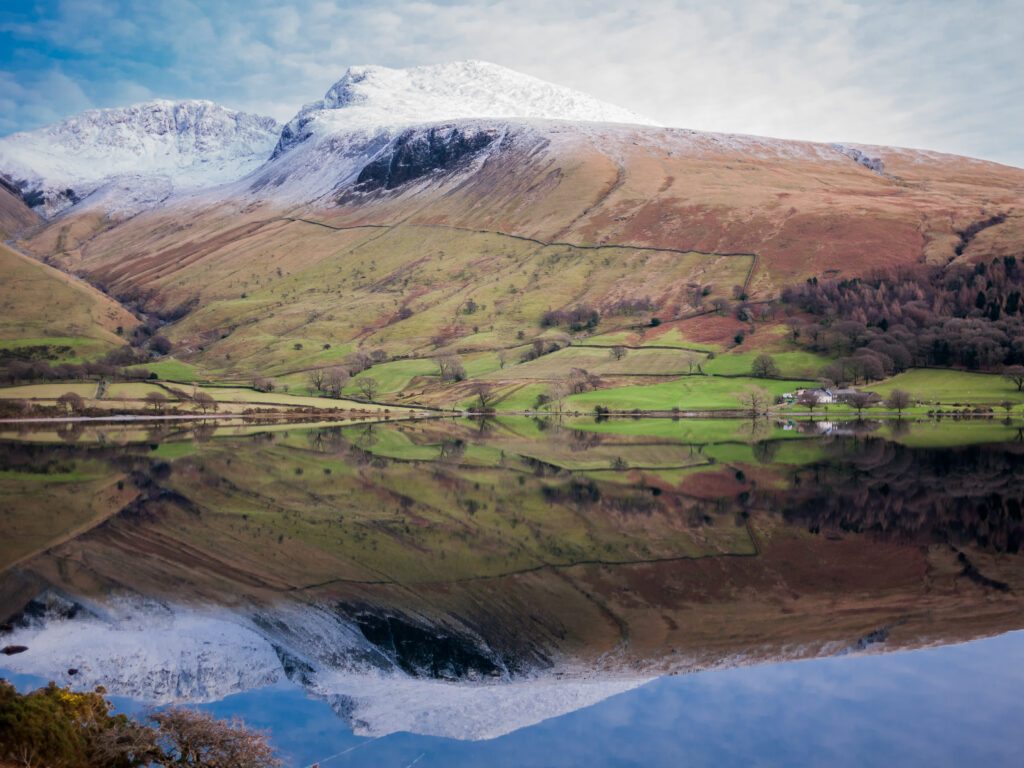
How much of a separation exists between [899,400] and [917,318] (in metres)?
34.7

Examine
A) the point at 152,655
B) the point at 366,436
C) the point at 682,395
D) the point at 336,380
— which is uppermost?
the point at 152,655

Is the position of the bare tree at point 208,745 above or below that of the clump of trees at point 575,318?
below

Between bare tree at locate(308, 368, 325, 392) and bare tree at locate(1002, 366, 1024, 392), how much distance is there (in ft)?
347

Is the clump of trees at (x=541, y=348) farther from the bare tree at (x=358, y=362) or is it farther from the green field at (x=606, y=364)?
the bare tree at (x=358, y=362)

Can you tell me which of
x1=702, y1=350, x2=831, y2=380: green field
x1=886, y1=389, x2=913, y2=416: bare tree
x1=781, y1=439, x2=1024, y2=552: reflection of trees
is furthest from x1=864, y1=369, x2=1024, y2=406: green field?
x1=781, y1=439, x2=1024, y2=552: reflection of trees

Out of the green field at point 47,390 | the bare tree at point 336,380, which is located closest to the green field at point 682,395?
the bare tree at point 336,380

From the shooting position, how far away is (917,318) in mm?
134625

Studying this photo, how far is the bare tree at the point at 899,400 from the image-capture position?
107 meters

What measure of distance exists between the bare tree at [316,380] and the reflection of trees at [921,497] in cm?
Answer: 10317

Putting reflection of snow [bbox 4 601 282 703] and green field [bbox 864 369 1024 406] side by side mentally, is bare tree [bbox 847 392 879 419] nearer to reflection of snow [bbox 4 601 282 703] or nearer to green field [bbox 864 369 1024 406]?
green field [bbox 864 369 1024 406]

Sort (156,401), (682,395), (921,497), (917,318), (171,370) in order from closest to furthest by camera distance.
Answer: (921,497), (682,395), (156,401), (917,318), (171,370)

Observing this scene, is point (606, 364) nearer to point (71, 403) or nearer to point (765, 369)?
point (765, 369)

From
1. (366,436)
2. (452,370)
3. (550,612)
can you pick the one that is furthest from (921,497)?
(452,370)

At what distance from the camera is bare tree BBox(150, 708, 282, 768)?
40.5 feet
